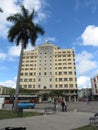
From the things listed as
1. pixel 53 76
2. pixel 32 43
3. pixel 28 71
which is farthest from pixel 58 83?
pixel 32 43

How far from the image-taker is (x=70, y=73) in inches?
3907

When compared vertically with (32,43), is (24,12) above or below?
above

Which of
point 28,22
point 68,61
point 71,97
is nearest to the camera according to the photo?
point 28,22

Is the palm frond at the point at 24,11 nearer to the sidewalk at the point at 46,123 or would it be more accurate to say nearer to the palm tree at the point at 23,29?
the palm tree at the point at 23,29

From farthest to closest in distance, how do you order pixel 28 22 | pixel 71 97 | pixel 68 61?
pixel 68 61, pixel 71 97, pixel 28 22

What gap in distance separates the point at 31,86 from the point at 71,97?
76.1 feet

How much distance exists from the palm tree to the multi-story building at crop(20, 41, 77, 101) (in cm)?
6837

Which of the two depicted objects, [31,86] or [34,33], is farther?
[31,86]

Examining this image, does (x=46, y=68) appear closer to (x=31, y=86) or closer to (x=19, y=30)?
(x=31, y=86)

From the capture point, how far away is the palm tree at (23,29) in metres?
27.5

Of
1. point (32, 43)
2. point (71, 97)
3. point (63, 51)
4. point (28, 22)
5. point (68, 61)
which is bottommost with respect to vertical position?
point (71, 97)

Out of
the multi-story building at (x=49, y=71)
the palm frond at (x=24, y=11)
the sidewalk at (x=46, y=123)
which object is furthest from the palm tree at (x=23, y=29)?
the multi-story building at (x=49, y=71)

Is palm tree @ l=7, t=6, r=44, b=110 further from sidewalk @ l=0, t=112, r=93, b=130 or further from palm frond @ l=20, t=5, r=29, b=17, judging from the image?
sidewalk @ l=0, t=112, r=93, b=130

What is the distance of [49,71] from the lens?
333ft
